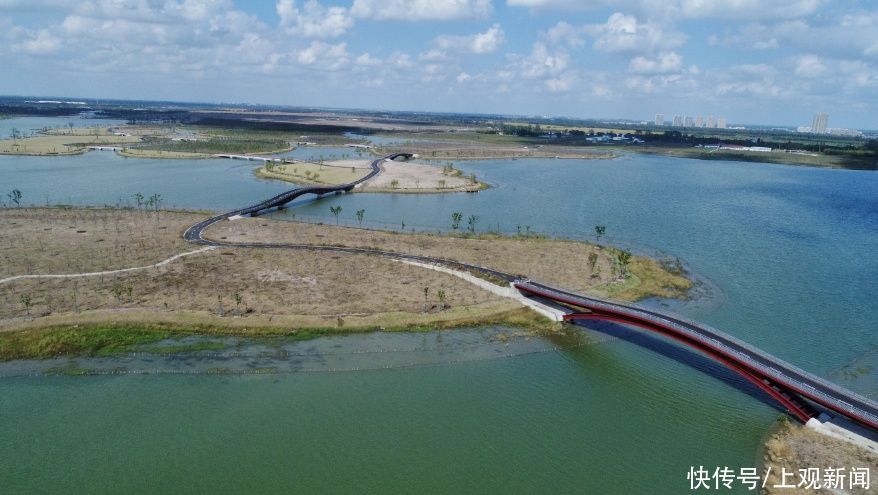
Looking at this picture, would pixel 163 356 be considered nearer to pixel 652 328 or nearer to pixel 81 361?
pixel 81 361

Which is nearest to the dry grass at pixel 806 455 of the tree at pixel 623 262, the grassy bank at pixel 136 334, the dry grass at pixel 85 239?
the grassy bank at pixel 136 334

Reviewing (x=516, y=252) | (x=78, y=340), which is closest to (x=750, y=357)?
(x=516, y=252)

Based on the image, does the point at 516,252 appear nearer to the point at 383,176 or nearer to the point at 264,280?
the point at 264,280

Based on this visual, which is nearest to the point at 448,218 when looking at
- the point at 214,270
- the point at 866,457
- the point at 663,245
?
the point at 663,245

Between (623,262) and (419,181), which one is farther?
(419,181)

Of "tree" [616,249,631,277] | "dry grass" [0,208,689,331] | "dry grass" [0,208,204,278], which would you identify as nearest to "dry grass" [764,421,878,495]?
Answer: "dry grass" [0,208,689,331]

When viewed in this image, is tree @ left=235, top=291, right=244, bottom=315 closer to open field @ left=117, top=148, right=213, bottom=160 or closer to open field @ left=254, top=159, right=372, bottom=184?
open field @ left=254, top=159, right=372, bottom=184

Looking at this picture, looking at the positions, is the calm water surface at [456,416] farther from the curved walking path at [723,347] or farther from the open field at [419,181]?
the open field at [419,181]
